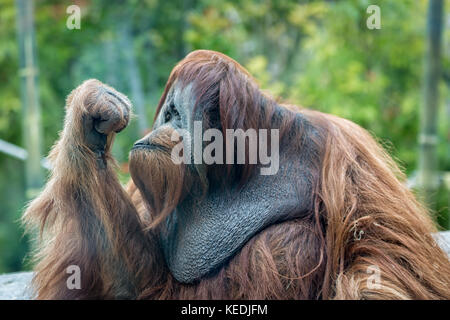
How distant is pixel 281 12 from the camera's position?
7.59 metres

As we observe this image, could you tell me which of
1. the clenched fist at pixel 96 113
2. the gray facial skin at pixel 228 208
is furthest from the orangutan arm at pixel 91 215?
the gray facial skin at pixel 228 208

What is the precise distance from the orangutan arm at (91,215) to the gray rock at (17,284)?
463mm

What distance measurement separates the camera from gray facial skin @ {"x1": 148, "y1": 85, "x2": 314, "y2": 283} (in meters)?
2.18

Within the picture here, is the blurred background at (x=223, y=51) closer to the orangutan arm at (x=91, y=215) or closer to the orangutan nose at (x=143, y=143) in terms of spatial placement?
the orangutan arm at (x=91, y=215)

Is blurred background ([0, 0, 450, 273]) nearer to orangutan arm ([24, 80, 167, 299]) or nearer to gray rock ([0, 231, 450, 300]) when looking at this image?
gray rock ([0, 231, 450, 300])

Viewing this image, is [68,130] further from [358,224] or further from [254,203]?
[358,224]

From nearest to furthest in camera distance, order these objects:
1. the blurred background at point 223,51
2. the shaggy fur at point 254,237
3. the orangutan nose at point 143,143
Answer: the shaggy fur at point 254,237 < the orangutan nose at point 143,143 < the blurred background at point 223,51

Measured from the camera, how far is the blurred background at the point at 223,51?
618 centimetres

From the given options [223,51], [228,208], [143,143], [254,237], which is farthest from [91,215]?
[223,51]

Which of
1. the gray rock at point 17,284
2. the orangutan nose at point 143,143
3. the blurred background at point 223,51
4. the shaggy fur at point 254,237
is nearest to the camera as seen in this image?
the shaggy fur at point 254,237

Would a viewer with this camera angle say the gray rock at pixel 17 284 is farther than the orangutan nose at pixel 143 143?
Yes

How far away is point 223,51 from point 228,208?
4111mm

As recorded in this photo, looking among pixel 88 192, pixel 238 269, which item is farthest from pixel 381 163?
pixel 88 192
